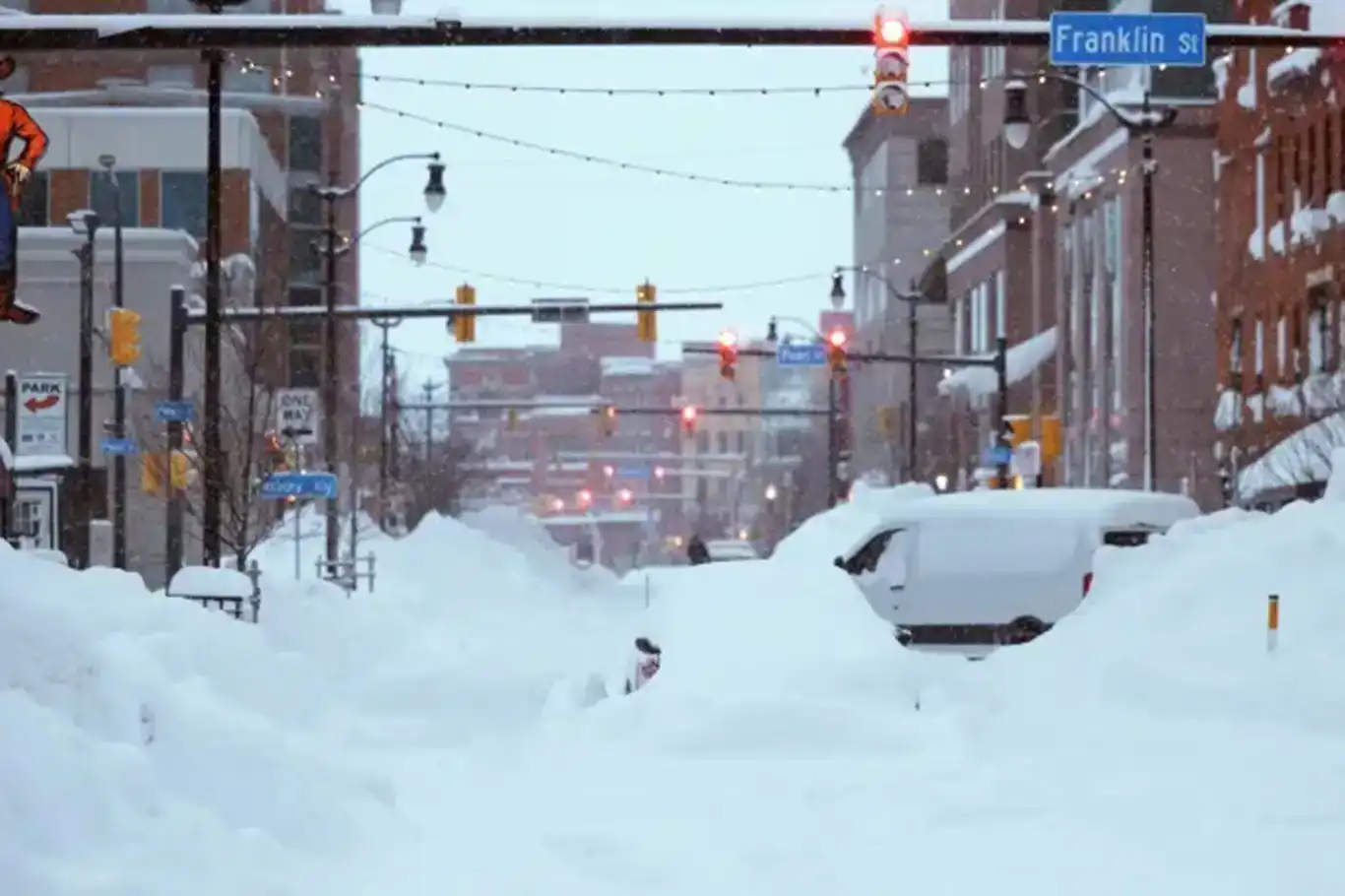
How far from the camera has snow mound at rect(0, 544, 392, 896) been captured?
31.2ft

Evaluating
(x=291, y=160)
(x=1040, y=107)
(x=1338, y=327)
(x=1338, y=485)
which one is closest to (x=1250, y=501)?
(x=1338, y=327)

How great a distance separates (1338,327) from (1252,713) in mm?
31034

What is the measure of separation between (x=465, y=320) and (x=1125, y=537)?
20.6 meters

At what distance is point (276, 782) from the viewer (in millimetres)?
11781

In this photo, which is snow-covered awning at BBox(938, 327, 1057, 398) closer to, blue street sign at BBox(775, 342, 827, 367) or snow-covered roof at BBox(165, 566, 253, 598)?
blue street sign at BBox(775, 342, 827, 367)

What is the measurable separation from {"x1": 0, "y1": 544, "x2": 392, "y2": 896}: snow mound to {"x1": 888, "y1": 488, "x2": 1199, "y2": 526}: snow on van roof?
42.5 feet

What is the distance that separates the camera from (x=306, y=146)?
9806cm

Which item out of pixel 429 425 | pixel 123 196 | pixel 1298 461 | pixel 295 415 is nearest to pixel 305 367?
pixel 429 425

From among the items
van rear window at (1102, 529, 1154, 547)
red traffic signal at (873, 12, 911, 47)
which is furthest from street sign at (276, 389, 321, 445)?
red traffic signal at (873, 12, 911, 47)

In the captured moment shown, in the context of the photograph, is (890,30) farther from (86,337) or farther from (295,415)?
(86,337)

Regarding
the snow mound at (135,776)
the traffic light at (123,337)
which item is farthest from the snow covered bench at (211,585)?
the traffic light at (123,337)

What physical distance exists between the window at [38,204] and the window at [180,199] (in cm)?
345

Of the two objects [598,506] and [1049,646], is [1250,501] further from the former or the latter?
[598,506]

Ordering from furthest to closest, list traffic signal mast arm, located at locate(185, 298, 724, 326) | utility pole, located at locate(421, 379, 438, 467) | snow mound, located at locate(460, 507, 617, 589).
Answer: utility pole, located at locate(421, 379, 438, 467), snow mound, located at locate(460, 507, 617, 589), traffic signal mast arm, located at locate(185, 298, 724, 326)
